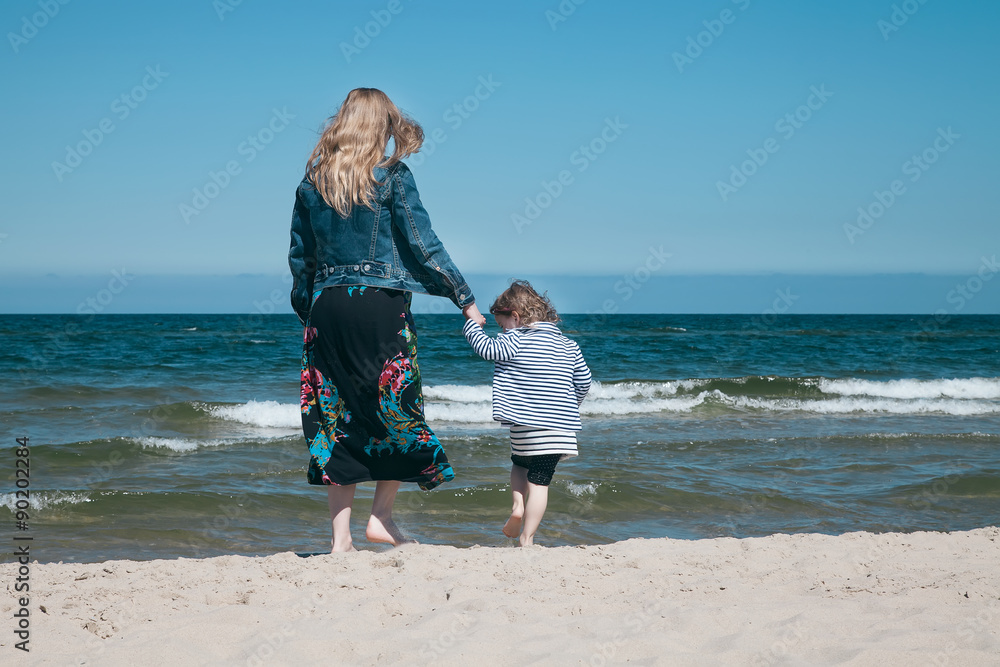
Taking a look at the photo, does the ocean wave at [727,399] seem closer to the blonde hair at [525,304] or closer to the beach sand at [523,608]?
the blonde hair at [525,304]

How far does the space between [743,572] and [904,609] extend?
0.74m

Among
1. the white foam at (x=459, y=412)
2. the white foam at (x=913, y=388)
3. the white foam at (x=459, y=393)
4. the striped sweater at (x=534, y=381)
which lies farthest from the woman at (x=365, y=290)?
the white foam at (x=913, y=388)

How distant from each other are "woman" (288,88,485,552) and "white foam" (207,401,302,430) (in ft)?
23.9

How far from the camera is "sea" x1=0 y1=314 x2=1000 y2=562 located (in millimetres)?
5062

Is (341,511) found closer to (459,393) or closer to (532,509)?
(532,509)

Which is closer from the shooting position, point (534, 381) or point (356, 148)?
point (356, 148)

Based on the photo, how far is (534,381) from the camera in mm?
3922

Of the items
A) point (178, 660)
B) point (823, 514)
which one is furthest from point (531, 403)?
point (823, 514)

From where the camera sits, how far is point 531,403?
3.90m

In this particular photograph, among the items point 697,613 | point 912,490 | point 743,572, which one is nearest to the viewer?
point 697,613

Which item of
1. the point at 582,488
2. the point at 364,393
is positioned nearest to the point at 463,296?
the point at 364,393

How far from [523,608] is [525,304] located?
67.4 inches

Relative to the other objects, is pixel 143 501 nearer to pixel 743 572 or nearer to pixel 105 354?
pixel 743 572

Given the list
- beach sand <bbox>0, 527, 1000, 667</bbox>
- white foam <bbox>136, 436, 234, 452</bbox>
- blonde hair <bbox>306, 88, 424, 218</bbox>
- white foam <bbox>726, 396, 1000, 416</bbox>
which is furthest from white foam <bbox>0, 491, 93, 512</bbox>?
white foam <bbox>726, 396, 1000, 416</bbox>
